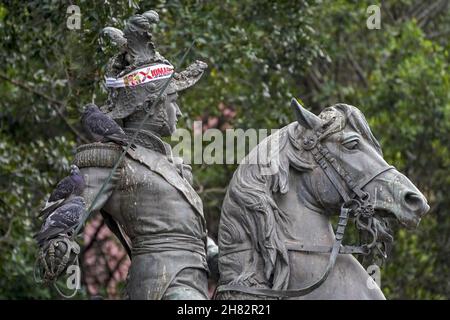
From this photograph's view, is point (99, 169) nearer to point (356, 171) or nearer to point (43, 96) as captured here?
point (356, 171)

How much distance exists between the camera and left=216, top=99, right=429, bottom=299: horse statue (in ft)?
33.7

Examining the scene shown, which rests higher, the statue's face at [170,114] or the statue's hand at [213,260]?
the statue's face at [170,114]

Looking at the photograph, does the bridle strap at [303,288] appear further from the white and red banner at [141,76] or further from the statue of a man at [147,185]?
the white and red banner at [141,76]

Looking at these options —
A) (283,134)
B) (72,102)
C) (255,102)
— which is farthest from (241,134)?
(283,134)

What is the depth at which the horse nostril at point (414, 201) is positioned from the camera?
33.9 feet

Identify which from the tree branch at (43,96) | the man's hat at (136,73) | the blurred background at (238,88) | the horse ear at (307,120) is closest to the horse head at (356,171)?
the horse ear at (307,120)

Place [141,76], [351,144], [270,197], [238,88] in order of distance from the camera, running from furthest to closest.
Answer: [238,88], [141,76], [351,144], [270,197]

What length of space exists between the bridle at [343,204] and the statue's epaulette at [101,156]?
1.07 m

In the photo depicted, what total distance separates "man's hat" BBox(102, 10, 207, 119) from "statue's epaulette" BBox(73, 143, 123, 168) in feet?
0.94

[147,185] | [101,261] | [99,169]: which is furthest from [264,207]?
[101,261]

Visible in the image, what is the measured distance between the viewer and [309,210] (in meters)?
10.5

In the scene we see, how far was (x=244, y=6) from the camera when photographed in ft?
60.2

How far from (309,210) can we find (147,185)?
1.04 meters
